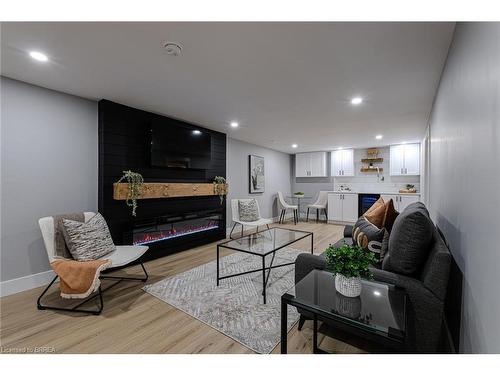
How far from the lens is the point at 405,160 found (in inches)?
227

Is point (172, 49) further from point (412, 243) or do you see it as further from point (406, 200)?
point (406, 200)

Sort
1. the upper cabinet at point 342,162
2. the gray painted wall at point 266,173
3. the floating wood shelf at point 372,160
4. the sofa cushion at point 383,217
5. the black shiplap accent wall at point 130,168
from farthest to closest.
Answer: the upper cabinet at point 342,162, the floating wood shelf at point 372,160, the gray painted wall at point 266,173, the black shiplap accent wall at point 130,168, the sofa cushion at point 383,217

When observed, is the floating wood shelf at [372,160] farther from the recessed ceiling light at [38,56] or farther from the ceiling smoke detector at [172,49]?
the recessed ceiling light at [38,56]

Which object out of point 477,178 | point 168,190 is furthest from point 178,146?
point 477,178

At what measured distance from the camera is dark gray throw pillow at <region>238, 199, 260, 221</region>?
15.4ft

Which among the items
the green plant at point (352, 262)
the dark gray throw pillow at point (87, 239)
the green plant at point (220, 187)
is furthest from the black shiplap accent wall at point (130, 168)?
the green plant at point (352, 262)

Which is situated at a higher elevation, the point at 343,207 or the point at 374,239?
the point at 374,239

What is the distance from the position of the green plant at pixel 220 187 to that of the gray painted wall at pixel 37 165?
2.06 metres

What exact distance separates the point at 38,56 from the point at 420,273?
10.8 feet

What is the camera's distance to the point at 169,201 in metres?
3.70

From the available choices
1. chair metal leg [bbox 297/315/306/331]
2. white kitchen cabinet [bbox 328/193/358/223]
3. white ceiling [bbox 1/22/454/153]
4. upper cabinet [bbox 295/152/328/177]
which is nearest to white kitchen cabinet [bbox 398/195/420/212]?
white kitchen cabinet [bbox 328/193/358/223]

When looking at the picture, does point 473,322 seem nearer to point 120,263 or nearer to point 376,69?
point 376,69

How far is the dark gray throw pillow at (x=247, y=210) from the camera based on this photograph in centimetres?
468

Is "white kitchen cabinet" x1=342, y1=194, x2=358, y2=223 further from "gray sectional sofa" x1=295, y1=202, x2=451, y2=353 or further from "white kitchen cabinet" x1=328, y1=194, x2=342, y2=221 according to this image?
"gray sectional sofa" x1=295, y1=202, x2=451, y2=353
